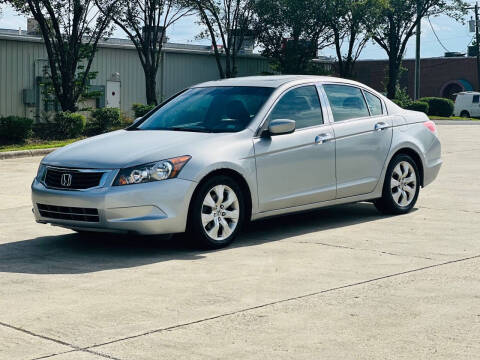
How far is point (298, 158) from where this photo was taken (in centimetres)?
929

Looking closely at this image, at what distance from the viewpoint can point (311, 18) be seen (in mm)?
43906

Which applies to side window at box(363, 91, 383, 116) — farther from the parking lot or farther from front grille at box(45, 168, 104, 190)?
front grille at box(45, 168, 104, 190)

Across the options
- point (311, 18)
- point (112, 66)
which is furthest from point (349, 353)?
point (311, 18)

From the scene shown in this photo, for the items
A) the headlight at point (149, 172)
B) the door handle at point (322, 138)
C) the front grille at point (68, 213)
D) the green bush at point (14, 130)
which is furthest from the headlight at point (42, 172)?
the green bush at point (14, 130)

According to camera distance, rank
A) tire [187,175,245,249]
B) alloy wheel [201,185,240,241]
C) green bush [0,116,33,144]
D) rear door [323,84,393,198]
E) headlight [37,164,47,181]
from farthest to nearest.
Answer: green bush [0,116,33,144] < rear door [323,84,393,198] < headlight [37,164,47,181] < alloy wheel [201,185,240,241] < tire [187,175,245,249]

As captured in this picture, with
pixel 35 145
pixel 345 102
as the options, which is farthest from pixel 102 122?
pixel 345 102

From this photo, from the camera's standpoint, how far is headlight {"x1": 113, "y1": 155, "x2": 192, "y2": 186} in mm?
8141

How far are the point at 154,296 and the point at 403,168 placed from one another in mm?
4799

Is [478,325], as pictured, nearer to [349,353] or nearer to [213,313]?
[349,353]

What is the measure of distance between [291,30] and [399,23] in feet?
30.5

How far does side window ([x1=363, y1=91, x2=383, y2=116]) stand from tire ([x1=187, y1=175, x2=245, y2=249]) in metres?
2.47

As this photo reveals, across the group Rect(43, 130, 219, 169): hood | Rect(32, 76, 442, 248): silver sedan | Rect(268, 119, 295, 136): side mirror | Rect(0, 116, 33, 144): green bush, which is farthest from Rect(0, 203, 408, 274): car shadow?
Rect(0, 116, 33, 144): green bush

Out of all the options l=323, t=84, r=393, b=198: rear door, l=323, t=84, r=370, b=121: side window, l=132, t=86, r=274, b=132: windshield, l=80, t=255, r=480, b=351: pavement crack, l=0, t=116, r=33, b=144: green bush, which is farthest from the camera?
l=0, t=116, r=33, b=144: green bush

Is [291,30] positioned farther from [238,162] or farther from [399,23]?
[238,162]
